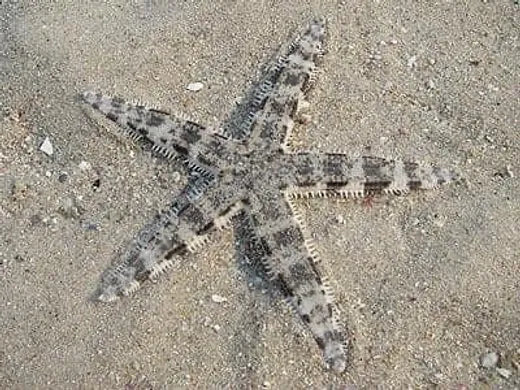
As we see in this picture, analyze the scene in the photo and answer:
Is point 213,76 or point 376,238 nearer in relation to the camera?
point 376,238

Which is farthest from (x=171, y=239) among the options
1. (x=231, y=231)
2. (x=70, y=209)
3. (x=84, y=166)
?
(x=84, y=166)

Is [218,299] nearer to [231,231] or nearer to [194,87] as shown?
[231,231]

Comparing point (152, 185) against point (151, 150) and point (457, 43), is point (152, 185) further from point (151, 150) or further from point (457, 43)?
point (457, 43)

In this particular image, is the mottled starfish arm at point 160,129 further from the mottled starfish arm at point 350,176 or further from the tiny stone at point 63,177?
the mottled starfish arm at point 350,176

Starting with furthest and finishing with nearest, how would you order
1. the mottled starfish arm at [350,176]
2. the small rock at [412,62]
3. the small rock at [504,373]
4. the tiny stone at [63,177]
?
the small rock at [412,62] < the tiny stone at [63,177] < the mottled starfish arm at [350,176] < the small rock at [504,373]

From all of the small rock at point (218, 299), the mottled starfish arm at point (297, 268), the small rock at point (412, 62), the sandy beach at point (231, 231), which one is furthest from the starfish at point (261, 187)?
the small rock at point (412, 62)

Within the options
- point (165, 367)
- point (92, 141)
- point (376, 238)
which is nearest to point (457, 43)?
point (376, 238)

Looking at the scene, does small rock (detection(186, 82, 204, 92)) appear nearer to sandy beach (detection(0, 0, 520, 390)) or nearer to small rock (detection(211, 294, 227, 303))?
sandy beach (detection(0, 0, 520, 390))
